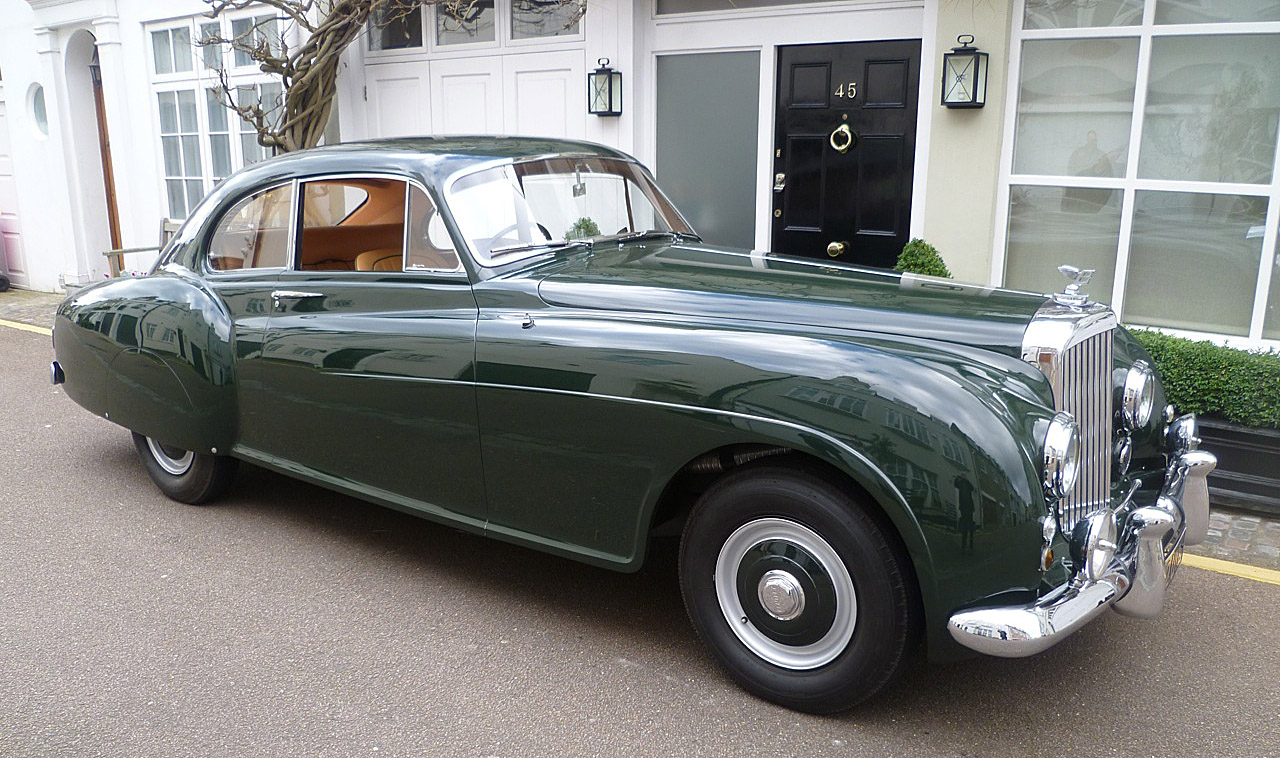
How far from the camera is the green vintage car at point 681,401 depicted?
272 cm

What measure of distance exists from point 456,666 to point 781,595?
1175 millimetres

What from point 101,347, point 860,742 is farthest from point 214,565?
point 860,742

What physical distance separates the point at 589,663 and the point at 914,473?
1.38 m

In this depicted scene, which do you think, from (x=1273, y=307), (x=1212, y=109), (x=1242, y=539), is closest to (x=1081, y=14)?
(x=1212, y=109)

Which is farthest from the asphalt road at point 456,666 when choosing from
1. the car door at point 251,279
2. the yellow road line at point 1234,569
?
the car door at point 251,279

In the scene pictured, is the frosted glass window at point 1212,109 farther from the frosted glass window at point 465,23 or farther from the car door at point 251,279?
the frosted glass window at point 465,23

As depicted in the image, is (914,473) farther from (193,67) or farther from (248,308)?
(193,67)

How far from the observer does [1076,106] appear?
6.25m

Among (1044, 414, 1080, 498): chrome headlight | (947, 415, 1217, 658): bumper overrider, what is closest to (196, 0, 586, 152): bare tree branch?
(947, 415, 1217, 658): bumper overrider

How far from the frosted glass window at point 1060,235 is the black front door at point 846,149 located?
771mm

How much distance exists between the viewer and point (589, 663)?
3.40 meters

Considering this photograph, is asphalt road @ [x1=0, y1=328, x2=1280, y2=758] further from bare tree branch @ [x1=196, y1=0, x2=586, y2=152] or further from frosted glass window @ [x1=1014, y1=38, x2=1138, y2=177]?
bare tree branch @ [x1=196, y1=0, x2=586, y2=152]

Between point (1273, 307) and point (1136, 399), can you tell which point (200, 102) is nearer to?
point (1273, 307)

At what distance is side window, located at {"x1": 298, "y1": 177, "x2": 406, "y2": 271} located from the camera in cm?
414
